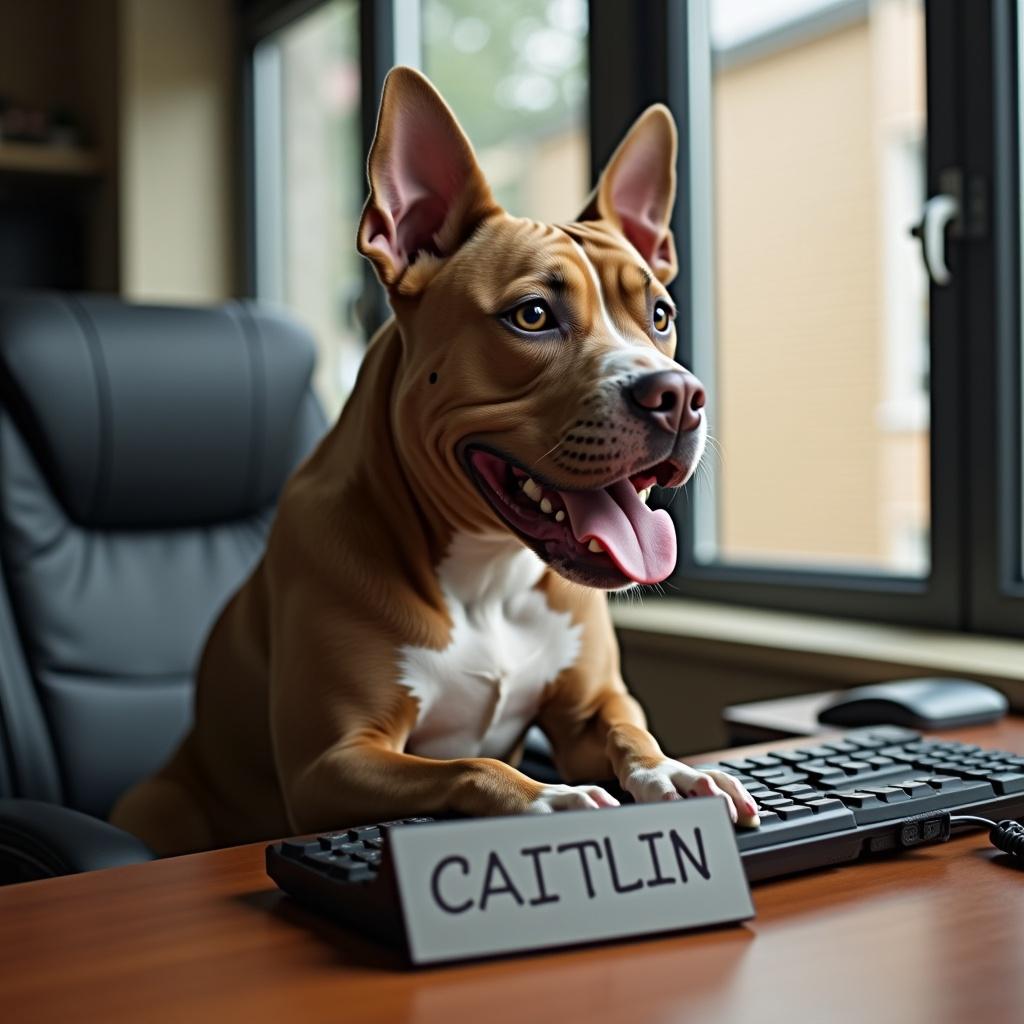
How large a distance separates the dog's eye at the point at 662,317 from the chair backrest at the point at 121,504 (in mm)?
810

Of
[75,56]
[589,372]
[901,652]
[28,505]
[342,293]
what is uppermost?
[75,56]

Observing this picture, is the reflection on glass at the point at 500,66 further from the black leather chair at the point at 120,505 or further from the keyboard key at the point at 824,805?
the keyboard key at the point at 824,805

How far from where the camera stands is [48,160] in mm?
3461

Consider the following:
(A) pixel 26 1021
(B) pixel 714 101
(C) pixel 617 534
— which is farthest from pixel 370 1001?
(B) pixel 714 101

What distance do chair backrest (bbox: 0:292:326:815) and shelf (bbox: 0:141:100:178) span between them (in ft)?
6.29

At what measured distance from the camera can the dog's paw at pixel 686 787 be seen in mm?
765

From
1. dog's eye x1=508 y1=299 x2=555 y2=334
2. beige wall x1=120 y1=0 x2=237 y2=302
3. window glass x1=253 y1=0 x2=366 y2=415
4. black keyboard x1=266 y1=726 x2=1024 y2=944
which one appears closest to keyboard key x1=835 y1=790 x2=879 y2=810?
black keyboard x1=266 y1=726 x2=1024 y2=944

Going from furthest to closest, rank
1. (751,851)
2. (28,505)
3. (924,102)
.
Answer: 1. (924,102)
2. (28,505)
3. (751,851)

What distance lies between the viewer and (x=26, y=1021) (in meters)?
0.56

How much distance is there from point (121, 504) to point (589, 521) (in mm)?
918

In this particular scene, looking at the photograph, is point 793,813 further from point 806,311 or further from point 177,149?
point 806,311

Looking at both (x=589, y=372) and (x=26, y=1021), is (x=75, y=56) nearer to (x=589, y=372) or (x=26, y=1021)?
(x=589, y=372)

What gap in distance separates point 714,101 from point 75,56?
7.52ft

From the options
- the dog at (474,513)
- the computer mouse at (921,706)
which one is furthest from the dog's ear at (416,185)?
the computer mouse at (921,706)
